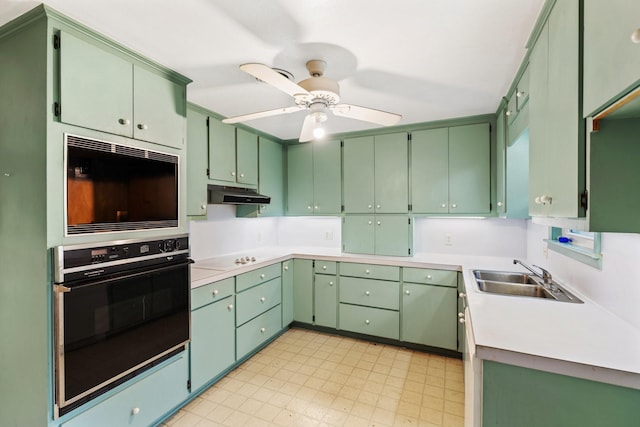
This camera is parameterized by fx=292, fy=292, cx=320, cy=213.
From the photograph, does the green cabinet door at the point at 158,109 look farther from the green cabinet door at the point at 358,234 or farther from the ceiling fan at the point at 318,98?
the green cabinet door at the point at 358,234

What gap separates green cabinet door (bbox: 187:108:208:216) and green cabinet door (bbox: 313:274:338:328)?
152cm

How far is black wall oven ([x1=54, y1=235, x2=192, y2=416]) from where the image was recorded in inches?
55.1

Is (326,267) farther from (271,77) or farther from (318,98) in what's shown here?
(271,77)

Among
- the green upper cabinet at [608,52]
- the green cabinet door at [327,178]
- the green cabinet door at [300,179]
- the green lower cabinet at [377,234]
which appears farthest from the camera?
the green cabinet door at [300,179]

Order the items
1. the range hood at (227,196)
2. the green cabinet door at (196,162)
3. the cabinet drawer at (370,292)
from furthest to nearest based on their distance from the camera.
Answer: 1. the cabinet drawer at (370,292)
2. the range hood at (227,196)
3. the green cabinet door at (196,162)

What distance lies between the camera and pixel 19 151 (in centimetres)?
145

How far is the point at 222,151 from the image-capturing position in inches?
110

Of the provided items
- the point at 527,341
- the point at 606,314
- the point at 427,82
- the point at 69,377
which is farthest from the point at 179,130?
the point at 606,314

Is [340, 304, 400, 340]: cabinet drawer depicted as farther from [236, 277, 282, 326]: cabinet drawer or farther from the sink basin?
the sink basin

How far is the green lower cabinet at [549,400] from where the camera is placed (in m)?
1.01

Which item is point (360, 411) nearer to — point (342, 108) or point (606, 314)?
point (606, 314)

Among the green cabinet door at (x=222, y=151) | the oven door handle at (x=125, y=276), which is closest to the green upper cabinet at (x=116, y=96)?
the green cabinet door at (x=222, y=151)

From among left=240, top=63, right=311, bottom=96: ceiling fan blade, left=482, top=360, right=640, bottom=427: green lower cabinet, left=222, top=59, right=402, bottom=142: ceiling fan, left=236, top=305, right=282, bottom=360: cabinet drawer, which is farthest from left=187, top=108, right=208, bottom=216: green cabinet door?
left=482, top=360, right=640, bottom=427: green lower cabinet

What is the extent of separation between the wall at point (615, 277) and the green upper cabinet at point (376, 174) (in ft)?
5.26
